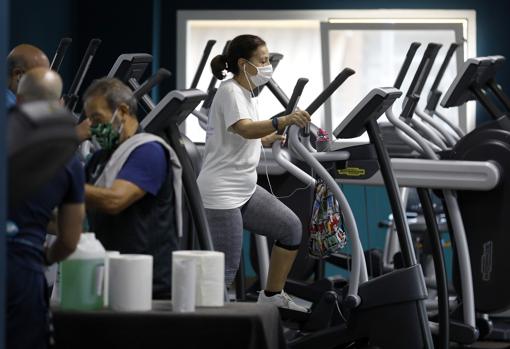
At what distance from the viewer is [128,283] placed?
3254mm

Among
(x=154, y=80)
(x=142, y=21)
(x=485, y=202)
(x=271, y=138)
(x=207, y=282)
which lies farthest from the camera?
(x=142, y=21)

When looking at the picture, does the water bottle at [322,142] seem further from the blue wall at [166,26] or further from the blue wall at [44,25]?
the blue wall at [166,26]

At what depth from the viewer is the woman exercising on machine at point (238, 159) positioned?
16.1 ft

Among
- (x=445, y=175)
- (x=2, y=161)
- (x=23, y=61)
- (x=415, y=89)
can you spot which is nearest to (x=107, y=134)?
(x=23, y=61)

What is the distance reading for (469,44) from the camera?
9.39 meters

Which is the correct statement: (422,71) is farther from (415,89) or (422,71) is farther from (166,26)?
(166,26)

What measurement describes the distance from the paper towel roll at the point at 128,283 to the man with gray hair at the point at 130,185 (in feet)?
1.17

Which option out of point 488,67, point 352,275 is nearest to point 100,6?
point 488,67

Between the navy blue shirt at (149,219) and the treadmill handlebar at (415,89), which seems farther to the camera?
the treadmill handlebar at (415,89)

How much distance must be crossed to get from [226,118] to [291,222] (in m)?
0.61

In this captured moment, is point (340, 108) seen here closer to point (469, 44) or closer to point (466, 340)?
point (469, 44)

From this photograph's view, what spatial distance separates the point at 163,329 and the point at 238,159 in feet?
6.00

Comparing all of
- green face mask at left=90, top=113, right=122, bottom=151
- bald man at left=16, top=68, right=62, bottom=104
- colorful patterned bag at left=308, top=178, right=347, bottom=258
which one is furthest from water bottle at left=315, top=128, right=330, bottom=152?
bald man at left=16, top=68, right=62, bottom=104

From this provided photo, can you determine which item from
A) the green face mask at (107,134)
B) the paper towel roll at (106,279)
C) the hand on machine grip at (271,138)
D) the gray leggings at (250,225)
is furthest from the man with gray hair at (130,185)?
the hand on machine grip at (271,138)
